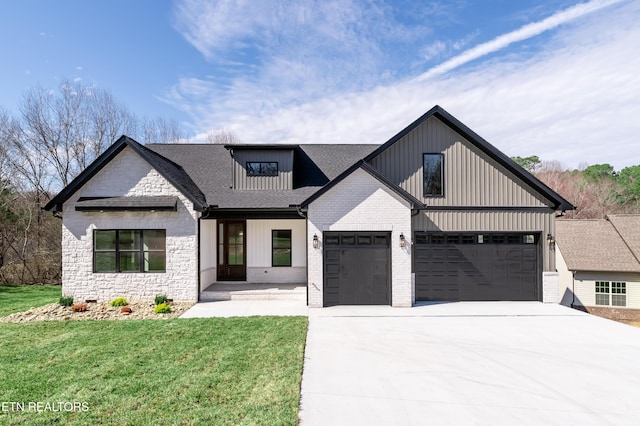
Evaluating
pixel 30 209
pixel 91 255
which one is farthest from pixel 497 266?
pixel 30 209

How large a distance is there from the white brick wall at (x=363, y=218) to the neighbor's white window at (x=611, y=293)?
46.2 ft

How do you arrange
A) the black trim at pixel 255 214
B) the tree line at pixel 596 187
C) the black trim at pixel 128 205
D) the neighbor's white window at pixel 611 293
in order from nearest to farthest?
the black trim at pixel 128 205 → the black trim at pixel 255 214 → the neighbor's white window at pixel 611 293 → the tree line at pixel 596 187

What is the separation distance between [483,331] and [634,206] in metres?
37.1

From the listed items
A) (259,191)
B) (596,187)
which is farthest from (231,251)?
(596,187)

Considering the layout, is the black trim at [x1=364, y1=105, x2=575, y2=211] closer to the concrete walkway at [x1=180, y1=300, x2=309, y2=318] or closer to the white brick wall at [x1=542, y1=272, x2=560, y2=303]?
the white brick wall at [x1=542, y1=272, x2=560, y2=303]

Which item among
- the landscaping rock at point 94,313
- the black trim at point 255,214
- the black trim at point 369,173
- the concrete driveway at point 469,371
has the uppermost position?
the black trim at point 369,173

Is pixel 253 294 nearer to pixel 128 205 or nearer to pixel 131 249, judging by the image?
pixel 131 249

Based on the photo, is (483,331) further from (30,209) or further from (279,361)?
(30,209)

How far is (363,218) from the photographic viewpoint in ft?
34.6

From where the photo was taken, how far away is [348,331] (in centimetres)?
808

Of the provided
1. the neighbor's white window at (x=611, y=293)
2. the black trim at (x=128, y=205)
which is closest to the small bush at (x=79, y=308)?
the black trim at (x=128, y=205)

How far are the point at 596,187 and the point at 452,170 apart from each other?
113 ft

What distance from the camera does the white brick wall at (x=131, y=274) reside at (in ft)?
36.8

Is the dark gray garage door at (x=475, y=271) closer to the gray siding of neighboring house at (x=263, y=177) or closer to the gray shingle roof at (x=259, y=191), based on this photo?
the gray shingle roof at (x=259, y=191)
